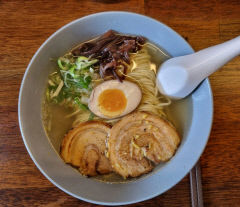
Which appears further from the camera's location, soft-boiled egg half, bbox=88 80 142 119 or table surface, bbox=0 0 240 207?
soft-boiled egg half, bbox=88 80 142 119

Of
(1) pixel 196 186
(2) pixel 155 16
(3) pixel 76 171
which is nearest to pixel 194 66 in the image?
(2) pixel 155 16

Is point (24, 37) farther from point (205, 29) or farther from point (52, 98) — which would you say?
point (205, 29)

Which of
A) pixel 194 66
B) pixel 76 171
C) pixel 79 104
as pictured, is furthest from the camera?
pixel 79 104

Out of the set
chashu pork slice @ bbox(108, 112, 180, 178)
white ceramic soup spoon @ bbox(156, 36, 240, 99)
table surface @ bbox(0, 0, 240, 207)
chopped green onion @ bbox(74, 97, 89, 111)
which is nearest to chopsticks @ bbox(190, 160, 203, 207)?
table surface @ bbox(0, 0, 240, 207)

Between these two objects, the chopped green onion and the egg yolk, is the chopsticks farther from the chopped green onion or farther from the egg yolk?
the chopped green onion

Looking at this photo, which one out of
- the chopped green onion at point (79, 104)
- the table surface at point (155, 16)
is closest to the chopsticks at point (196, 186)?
the table surface at point (155, 16)

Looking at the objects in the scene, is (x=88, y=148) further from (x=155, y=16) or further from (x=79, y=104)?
(x=155, y=16)
